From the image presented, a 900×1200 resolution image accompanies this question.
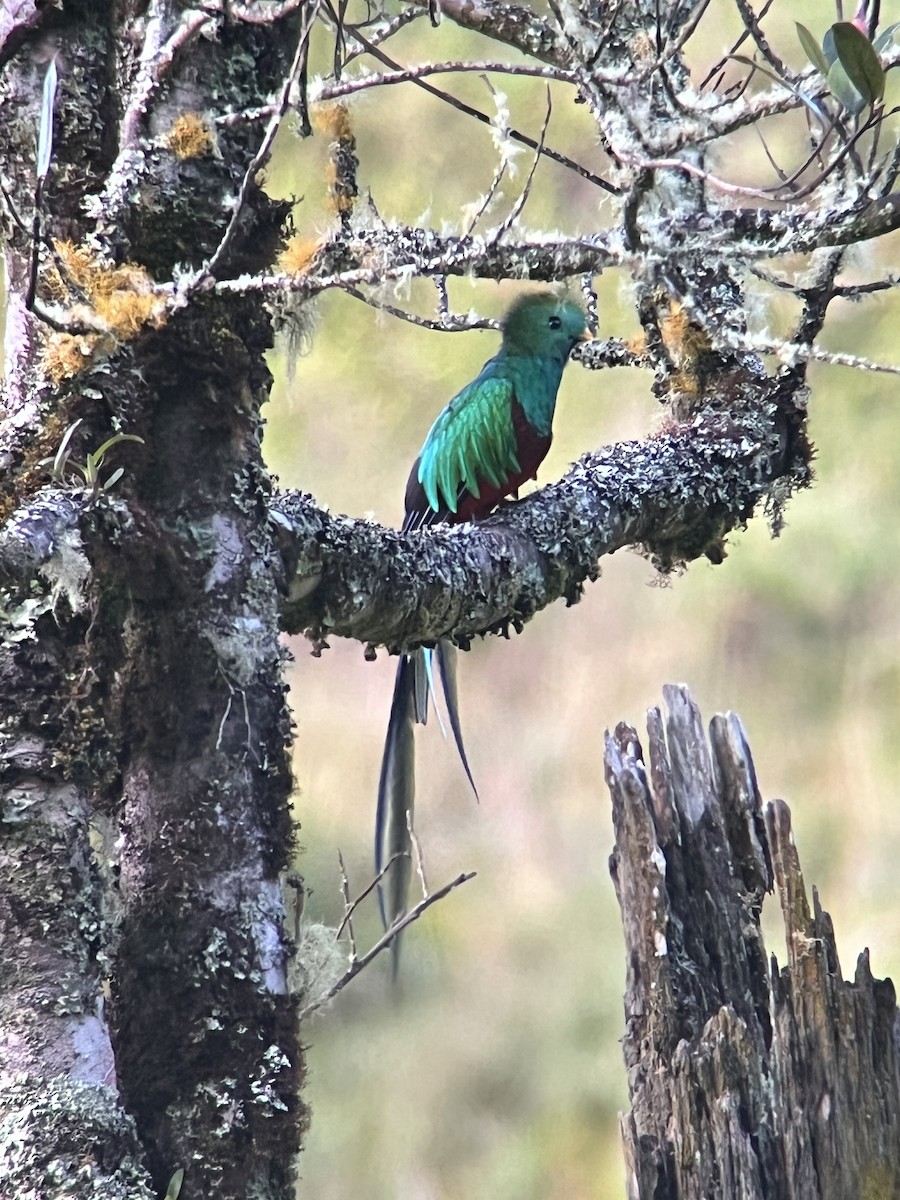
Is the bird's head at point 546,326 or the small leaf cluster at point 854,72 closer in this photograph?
the small leaf cluster at point 854,72

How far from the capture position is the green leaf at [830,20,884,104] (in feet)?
2.87

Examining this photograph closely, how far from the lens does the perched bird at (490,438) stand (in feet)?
6.08

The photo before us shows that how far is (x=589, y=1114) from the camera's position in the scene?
2.88 m

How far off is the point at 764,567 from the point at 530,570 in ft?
6.05

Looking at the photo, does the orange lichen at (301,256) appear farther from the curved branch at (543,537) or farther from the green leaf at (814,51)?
the green leaf at (814,51)

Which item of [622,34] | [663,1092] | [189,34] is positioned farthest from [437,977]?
[189,34]

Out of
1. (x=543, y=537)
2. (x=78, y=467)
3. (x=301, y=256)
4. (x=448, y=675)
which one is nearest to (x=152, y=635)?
(x=78, y=467)

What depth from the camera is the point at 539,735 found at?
313 cm

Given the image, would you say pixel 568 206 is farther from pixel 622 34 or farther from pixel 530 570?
pixel 530 570

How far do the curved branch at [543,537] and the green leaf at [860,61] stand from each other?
0.56 m

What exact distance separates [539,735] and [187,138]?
7.56 ft

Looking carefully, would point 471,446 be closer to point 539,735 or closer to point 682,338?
point 682,338

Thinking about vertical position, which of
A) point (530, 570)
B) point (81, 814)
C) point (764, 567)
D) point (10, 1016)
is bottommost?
point (10, 1016)

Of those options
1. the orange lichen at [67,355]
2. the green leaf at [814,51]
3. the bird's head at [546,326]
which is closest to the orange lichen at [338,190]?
the orange lichen at [67,355]
